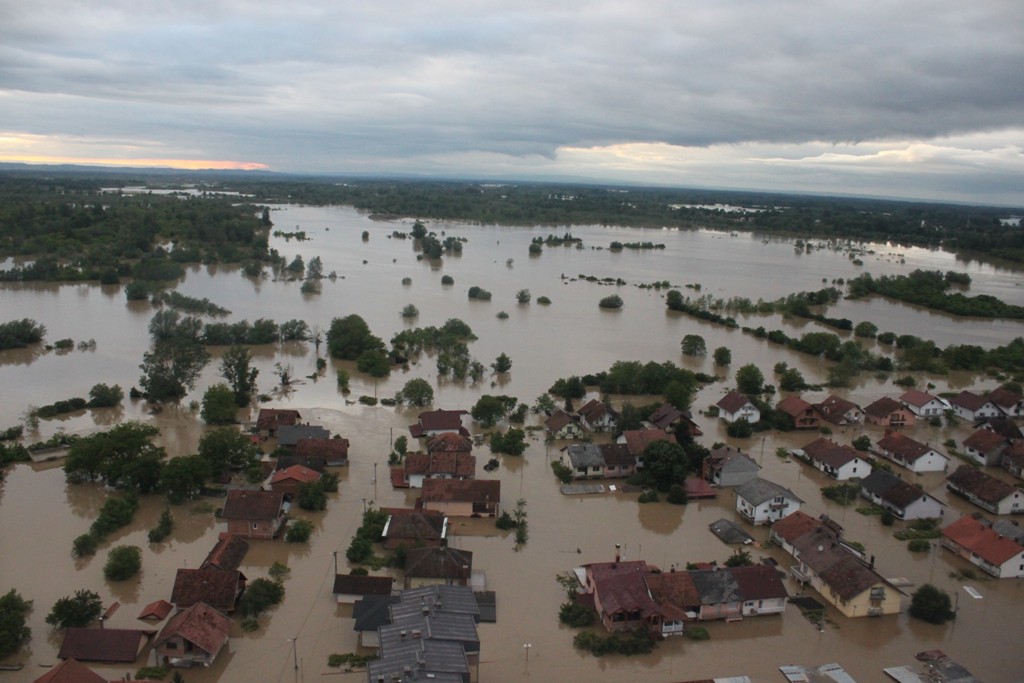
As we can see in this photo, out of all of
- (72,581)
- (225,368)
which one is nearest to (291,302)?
(225,368)

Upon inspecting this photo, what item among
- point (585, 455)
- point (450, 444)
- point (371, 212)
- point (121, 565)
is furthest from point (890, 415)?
point (371, 212)

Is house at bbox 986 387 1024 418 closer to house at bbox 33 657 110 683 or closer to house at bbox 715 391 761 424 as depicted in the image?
house at bbox 715 391 761 424

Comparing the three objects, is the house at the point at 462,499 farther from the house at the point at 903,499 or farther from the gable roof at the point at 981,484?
the gable roof at the point at 981,484

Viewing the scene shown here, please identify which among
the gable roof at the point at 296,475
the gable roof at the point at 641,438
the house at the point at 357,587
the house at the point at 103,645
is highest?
the gable roof at the point at 641,438

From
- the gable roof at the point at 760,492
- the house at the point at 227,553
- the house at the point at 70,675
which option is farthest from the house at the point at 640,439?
the house at the point at 70,675

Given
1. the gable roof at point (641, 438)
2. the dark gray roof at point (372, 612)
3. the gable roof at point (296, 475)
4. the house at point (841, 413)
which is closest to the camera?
the dark gray roof at point (372, 612)

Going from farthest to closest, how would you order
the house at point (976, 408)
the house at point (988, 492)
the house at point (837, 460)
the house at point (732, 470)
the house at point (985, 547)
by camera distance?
the house at point (976, 408), the house at point (837, 460), the house at point (732, 470), the house at point (988, 492), the house at point (985, 547)

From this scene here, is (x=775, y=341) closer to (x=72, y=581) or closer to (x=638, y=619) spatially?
(x=638, y=619)
